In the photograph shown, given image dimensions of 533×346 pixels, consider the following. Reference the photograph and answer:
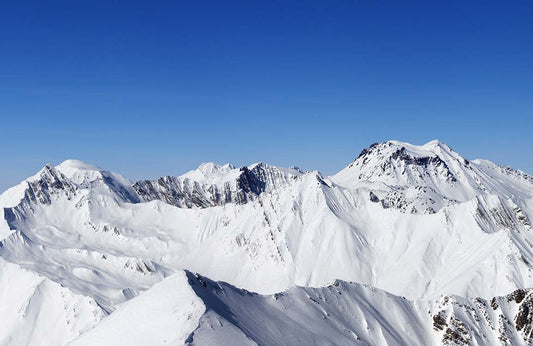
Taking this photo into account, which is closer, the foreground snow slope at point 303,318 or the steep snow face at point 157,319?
the steep snow face at point 157,319

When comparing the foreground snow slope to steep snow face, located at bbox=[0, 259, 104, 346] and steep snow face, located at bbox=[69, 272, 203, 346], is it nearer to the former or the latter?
steep snow face, located at bbox=[69, 272, 203, 346]

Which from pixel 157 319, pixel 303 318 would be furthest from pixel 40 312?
pixel 157 319

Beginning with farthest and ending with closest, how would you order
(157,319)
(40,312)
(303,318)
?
(40,312)
(303,318)
(157,319)

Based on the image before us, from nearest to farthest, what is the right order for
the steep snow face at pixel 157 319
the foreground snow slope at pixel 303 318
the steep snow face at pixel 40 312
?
1. the steep snow face at pixel 157 319
2. the foreground snow slope at pixel 303 318
3. the steep snow face at pixel 40 312

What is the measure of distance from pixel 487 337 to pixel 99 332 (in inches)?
3591

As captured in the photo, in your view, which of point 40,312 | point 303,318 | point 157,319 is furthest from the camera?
point 40,312

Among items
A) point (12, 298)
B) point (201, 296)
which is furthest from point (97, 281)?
point (201, 296)

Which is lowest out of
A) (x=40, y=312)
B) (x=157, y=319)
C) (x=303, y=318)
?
(x=157, y=319)

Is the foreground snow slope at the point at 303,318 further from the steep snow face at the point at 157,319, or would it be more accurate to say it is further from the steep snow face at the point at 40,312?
the steep snow face at the point at 40,312

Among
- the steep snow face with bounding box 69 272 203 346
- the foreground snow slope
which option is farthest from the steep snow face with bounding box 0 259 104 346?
the steep snow face with bounding box 69 272 203 346

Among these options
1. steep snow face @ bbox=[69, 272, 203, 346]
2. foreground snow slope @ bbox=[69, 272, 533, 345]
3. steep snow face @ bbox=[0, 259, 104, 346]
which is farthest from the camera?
steep snow face @ bbox=[0, 259, 104, 346]

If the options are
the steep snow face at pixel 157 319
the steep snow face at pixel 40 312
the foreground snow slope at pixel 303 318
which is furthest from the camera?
the steep snow face at pixel 40 312

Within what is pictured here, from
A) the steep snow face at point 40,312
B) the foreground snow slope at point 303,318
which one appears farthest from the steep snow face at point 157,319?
the steep snow face at point 40,312

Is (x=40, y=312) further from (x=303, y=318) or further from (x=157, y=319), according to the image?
(x=157, y=319)
